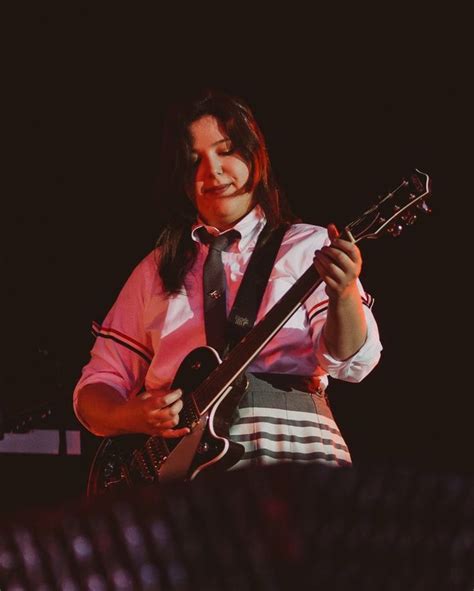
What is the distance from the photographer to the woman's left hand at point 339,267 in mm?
1637

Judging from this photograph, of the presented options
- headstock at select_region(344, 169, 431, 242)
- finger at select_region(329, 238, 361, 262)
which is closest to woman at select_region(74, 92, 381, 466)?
finger at select_region(329, 238, 361, 262)

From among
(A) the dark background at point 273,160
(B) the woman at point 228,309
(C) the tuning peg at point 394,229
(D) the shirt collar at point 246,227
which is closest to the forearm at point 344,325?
(B) the woman at point 228,309

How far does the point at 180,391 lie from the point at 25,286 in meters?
1.89

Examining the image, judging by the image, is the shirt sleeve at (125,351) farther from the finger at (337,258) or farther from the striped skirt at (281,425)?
the finger at (337,258)

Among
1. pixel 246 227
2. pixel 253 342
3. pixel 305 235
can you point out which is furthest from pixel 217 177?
pixel 253 342

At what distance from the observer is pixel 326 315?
177 cm

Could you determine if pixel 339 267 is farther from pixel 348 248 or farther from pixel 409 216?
pixel 409 216

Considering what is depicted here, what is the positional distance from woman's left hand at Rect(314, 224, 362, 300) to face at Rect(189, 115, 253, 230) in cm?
46

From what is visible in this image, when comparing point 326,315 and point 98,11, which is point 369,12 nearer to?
point 98,11

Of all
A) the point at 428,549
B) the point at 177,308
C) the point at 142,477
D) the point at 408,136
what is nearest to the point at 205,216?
the point at 177,308

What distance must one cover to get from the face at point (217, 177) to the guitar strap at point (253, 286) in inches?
4.4

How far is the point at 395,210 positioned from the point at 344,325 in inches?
15.0

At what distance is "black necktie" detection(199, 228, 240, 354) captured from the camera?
6.08ft

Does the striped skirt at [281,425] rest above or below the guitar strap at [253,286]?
below
